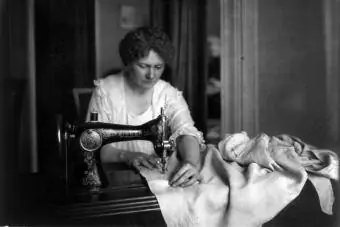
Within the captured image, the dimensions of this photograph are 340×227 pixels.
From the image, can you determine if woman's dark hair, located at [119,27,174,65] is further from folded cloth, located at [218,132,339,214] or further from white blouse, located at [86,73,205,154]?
folded cloth, located at [218,132,339,214]

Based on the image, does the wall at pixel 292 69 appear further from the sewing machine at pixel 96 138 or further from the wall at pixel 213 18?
the sewing machine at pixel 96 138

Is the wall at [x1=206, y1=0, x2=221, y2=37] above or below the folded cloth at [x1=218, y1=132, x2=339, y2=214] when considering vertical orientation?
above

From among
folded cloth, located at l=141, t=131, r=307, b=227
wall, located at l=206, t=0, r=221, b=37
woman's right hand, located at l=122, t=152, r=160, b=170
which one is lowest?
folded cloth, located at l=141, t=131, r=307, b=227

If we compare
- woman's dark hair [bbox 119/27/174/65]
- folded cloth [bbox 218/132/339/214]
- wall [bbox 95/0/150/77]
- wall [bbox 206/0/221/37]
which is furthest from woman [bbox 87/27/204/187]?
wall [bbox 206/0/221/37]

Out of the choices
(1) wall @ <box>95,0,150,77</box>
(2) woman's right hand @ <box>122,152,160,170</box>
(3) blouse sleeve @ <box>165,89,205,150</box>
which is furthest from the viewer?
(1) wall @ <box>95,0,150,77</box>

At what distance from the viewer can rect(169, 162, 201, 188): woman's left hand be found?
0.75 m

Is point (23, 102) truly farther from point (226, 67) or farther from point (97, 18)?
point (226, 67)

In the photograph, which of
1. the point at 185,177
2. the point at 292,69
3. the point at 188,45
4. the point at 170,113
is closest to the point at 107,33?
the point at 188,45

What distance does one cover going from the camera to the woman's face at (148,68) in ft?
3.42

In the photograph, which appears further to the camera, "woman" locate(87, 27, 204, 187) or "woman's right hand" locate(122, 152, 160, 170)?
"woman" locate(87, 27, 204, 187)

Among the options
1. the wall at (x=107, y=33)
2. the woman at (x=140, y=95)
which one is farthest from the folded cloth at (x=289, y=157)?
the wall at (x=107, y=33)

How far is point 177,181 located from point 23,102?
1.88 ft

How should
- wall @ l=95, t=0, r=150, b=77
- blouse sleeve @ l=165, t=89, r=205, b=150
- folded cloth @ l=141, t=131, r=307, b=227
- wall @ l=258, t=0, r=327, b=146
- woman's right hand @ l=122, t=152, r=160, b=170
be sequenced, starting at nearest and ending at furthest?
folded cloth @ l=141, t=131, r=307, b=227 < woman's right hand @ l=122, t=152, r=160, b=170 < blouse sleeve @ l=165, t=89, r=205, b=150 < wall @ l=258, t=0, r=327, b=146 < wall @ l=95, t=0, r=150, b=77

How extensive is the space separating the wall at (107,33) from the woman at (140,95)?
266 mm
